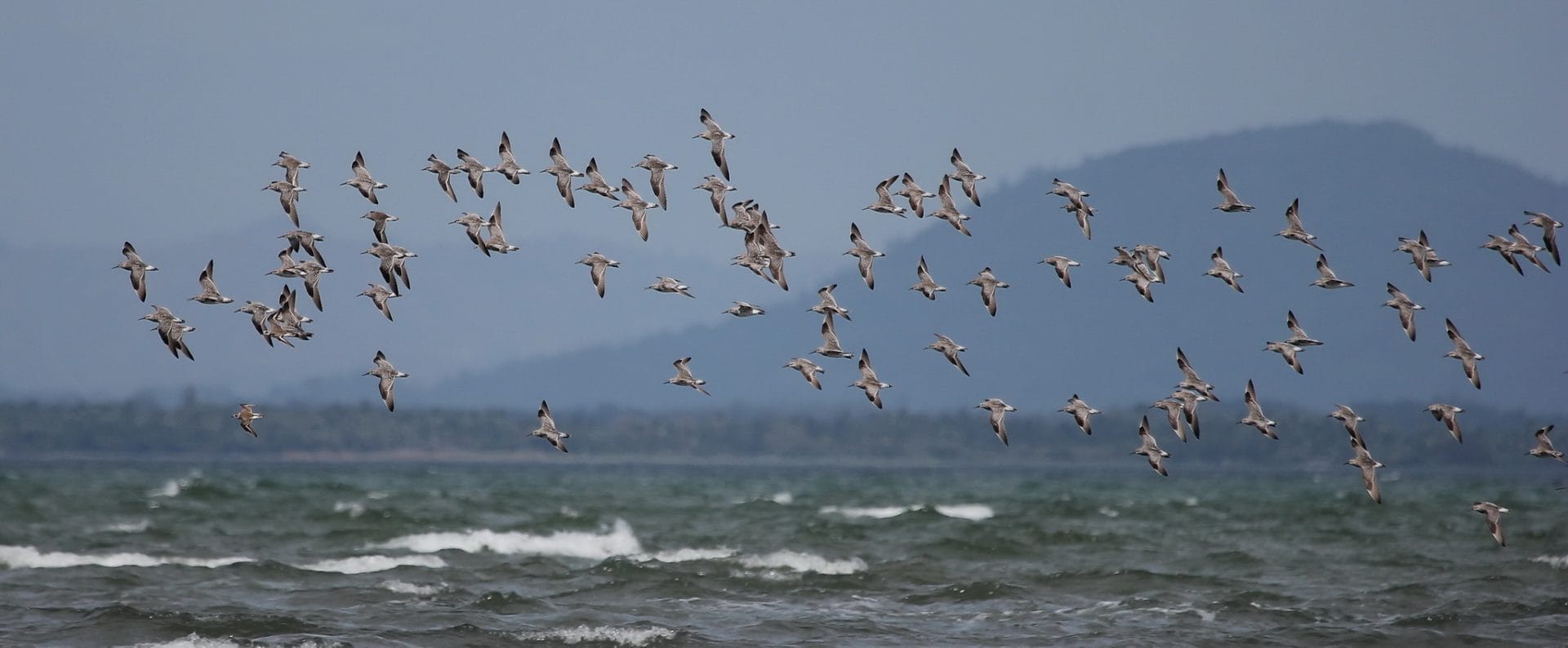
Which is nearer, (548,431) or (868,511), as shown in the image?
(548,431)

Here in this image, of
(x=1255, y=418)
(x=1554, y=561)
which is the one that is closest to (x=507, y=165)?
(x=1255, y=418)

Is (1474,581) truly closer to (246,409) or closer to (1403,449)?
(246,409)

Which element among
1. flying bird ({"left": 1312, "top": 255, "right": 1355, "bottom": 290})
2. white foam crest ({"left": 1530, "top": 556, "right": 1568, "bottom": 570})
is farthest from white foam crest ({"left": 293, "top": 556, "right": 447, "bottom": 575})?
white foam crest ({"left": 1530, "top": 556, "right": 1568, "bottom": 570})

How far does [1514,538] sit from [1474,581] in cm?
1417

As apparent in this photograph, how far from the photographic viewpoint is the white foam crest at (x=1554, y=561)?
4350cm

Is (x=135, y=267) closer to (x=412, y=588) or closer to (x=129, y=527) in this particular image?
(x=412, y=588)

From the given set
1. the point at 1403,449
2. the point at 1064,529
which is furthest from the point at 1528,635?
the point at 1403,449

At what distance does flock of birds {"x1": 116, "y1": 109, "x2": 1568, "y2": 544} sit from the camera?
30.2 m

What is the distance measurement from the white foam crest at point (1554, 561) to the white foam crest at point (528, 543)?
79.7 ft

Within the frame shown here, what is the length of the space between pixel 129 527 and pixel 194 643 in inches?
1027

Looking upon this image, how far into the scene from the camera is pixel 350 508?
67125mm

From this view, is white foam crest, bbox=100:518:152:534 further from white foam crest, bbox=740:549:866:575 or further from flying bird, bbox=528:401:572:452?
flying bird, bbox=528:401:572:452

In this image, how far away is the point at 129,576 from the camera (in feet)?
134

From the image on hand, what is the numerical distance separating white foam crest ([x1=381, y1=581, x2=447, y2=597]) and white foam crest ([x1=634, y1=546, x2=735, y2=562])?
6.64 meters
